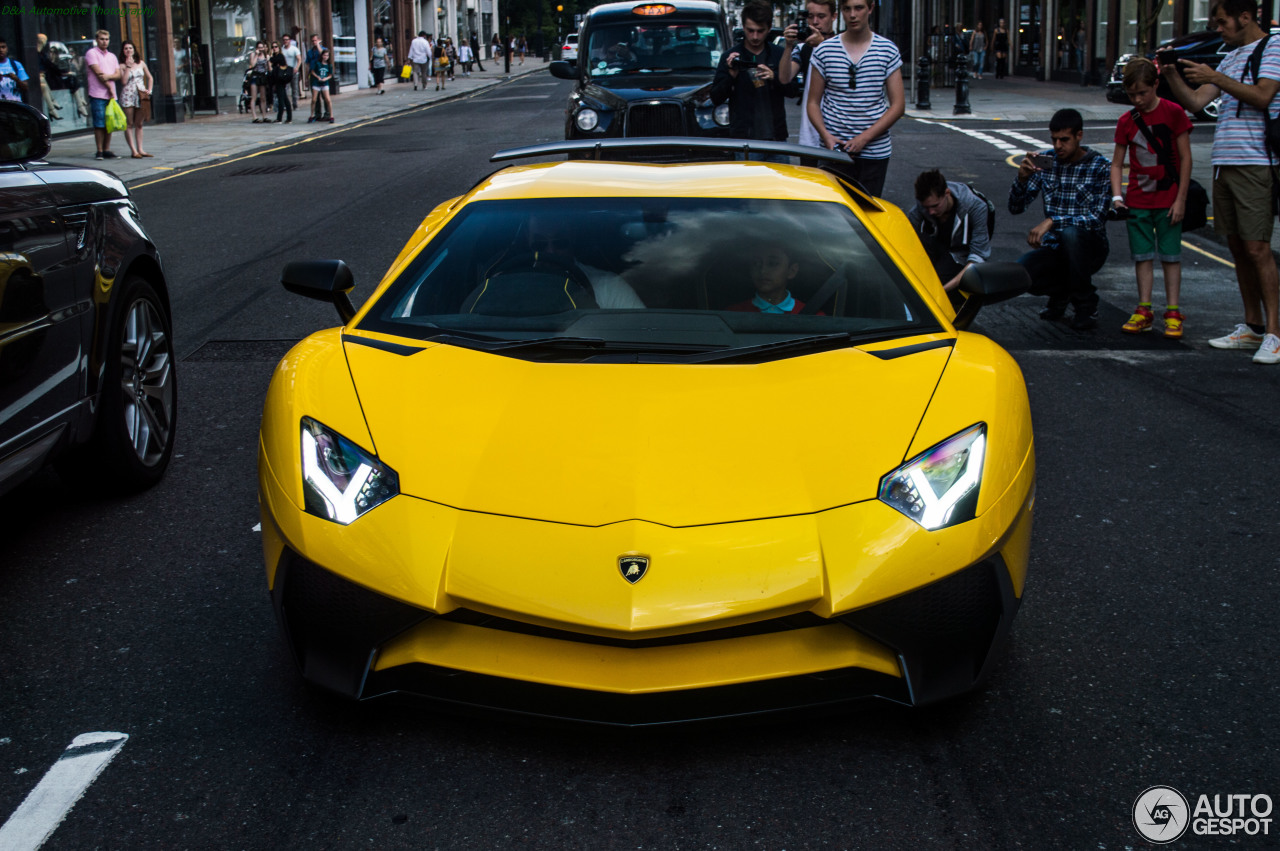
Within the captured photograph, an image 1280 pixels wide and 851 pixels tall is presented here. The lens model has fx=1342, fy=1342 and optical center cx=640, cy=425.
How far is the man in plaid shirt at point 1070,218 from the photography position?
8398mm

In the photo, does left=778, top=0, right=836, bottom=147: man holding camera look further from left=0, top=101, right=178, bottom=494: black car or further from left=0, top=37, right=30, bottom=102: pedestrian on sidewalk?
left=0, top=37, right=30, bottom=102: pedestrian on sidewalk

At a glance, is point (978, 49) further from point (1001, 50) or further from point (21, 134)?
point (21, 134)

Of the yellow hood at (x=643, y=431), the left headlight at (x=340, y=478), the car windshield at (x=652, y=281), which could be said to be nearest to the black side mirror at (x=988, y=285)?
the car windshield at (x=652, y=281)

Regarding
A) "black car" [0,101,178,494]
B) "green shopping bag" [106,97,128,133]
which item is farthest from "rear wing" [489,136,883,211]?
"green shopping bag" [106,97,128,133]

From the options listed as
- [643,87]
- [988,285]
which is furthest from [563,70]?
[988,285]

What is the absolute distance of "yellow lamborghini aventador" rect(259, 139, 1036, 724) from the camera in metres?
2.98

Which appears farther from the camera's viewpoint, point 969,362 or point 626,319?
point 626,319

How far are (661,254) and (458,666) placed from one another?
1757mm

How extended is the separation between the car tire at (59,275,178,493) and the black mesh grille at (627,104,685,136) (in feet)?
28.5

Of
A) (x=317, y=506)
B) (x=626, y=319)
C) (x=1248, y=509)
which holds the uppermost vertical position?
(x=626, y=319)

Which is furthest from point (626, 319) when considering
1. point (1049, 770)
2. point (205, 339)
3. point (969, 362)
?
point (205, 339)

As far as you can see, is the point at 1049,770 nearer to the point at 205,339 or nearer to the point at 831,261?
the point at 831,261

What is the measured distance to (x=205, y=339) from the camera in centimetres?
841

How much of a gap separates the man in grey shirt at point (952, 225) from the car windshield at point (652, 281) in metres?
3.08
